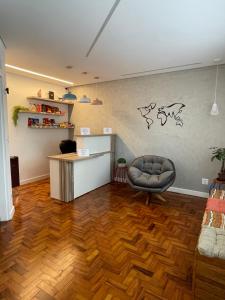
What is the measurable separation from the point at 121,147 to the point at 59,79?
2.34 m

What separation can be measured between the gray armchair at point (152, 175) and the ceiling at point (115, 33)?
1898mm

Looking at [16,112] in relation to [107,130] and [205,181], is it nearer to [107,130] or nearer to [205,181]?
[107,130]

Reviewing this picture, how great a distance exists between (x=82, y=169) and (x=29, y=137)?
180cm

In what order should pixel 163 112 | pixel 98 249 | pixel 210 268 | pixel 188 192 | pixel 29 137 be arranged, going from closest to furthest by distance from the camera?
pixel 210 268 < pixel 98 249 < pixel 188 192 < pixel 163 112 < pixel 29 137

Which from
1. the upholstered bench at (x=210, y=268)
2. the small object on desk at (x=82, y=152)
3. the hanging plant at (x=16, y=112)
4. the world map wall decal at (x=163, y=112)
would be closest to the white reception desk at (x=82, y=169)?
the small object on desk at (x=82, y=152)

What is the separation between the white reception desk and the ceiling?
1.55 m

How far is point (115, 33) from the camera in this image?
2.36 meters

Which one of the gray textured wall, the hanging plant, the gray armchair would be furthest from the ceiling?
the gray armchair

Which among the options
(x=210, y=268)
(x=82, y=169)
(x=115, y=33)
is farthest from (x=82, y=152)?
(x=210, y=268)

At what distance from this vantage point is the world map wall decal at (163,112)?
3.94m

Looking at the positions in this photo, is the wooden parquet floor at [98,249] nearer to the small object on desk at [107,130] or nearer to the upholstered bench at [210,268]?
the upholstered bench at [210,268]

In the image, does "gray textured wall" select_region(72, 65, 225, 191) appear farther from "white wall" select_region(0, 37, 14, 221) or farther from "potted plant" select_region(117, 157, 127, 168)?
"white wall" select_region(0, 37, 14, 221)

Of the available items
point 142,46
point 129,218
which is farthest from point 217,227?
point 142,46

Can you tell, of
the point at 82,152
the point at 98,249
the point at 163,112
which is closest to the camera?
the point at 98,249
